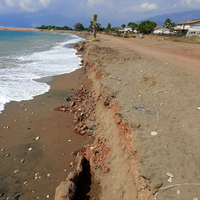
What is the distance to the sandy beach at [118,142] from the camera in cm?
314

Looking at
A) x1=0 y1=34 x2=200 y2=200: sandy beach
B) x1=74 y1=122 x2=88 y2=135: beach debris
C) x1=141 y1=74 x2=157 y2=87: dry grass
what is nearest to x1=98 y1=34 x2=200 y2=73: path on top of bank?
x1=0 y1=34 x2=200 y2=200: sandy beach

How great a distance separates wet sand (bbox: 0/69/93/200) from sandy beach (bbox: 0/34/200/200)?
0.02 meters

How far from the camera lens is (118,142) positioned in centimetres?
449

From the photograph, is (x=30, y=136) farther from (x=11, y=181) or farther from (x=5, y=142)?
(x=11, y=181)

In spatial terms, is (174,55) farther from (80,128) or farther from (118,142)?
(118,142)

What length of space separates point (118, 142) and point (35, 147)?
2.61 meters

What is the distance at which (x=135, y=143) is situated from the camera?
3.73 meters

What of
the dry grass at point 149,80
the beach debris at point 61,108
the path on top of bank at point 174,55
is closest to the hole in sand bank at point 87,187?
the beach debris at point 61,108

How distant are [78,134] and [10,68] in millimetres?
10797

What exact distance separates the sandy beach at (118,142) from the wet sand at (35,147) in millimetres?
23

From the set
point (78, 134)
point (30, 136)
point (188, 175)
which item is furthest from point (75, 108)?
point (188, 175)

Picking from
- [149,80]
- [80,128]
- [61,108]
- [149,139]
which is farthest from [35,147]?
[149,80]

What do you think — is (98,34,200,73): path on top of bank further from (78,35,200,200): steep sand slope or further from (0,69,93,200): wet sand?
(0,69,93,200): wet sand

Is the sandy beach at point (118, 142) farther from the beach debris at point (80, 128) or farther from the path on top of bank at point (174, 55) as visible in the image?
the path on top of bank at point (174, 55)
